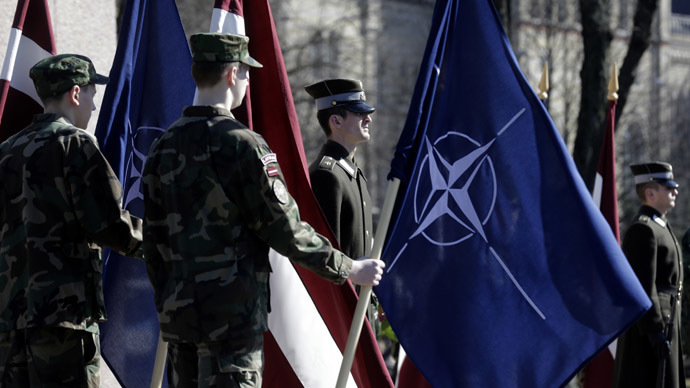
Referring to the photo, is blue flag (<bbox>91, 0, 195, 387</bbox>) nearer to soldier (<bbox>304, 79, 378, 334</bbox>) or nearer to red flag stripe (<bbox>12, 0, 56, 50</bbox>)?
red flag stripe (<bbox>12, 0, 56, 50</bbox>)

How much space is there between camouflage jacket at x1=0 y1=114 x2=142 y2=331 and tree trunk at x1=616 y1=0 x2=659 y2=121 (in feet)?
25.7

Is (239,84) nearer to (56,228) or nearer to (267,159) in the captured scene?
(267,159)

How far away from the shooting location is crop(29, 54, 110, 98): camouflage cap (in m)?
4.65

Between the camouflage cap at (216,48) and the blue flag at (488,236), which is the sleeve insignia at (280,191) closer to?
the camouflage cap at (216,48)

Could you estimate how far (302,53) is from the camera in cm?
2236

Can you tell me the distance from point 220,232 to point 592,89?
24.2 feet

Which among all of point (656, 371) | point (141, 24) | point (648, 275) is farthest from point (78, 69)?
point (656, 371)

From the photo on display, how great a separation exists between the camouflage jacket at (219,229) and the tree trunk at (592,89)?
22.6 feet

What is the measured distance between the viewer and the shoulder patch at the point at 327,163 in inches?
218

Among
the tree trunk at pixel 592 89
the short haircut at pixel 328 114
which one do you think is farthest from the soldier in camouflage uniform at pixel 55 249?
the tree trunk at pixel 592 89

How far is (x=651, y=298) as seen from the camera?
7.32 m

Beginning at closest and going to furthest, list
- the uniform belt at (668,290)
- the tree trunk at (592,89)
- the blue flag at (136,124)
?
the blue flag at (136,124), the uniform belt at (668,290), the tree trunk at (592,89)

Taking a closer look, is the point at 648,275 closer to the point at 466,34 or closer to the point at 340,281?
the point at 466,34

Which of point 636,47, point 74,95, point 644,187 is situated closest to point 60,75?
point 74,95
